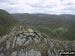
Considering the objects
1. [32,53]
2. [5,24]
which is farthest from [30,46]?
[5,24]

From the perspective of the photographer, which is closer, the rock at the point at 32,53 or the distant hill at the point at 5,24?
the rock at the point at 32,53

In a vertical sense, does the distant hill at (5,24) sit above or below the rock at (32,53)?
above

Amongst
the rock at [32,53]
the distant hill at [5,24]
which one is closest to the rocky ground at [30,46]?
the rock at [32,53]

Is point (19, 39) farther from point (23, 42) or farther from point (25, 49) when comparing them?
point (25, 49)

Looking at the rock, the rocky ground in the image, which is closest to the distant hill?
the rocky ground

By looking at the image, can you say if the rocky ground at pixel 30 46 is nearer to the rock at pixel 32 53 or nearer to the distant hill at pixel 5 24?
the rock at pixel 32 53

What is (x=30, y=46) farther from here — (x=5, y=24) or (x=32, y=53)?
(x=5, y=24)

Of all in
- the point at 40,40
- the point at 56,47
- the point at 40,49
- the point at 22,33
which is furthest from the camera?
the point at 22,33

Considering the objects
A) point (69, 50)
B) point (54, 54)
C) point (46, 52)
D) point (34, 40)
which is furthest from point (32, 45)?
point (69, 50)

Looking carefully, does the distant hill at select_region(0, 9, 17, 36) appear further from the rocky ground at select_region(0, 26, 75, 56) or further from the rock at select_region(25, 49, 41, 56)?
the rock at select_region(25, 49, 41, 56)
